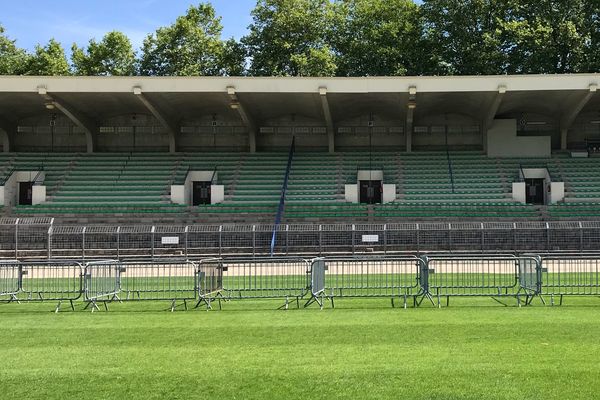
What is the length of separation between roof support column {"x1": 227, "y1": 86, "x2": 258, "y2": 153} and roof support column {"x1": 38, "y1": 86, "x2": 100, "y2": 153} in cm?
969

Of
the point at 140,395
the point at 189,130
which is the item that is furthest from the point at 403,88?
the point at 140,395

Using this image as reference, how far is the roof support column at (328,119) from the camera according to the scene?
111 feet

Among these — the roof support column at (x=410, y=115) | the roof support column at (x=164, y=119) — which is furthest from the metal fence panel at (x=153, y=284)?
the roof support column at (x=410, y=115)

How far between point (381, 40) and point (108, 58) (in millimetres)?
25450

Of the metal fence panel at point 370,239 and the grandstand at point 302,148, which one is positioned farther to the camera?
the grandstand at point 302,148

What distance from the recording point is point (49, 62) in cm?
5575

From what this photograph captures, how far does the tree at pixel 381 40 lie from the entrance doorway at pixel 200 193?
1997 cm

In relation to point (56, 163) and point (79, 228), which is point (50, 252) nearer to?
point (79, 228)

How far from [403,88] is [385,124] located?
7540 mm

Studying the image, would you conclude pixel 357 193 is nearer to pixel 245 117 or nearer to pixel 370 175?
pixel 370 175

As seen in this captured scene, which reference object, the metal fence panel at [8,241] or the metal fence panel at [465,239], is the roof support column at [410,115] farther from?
the metal fence panel at [8,241]

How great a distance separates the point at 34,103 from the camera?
3756 cm

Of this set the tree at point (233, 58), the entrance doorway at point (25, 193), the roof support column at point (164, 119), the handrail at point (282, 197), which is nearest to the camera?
the handrail at point (282, 197)

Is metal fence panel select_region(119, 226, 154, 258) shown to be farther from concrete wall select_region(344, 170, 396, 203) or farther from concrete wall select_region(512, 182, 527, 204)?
concrete wall select_region(512, 182, 527, 204)
